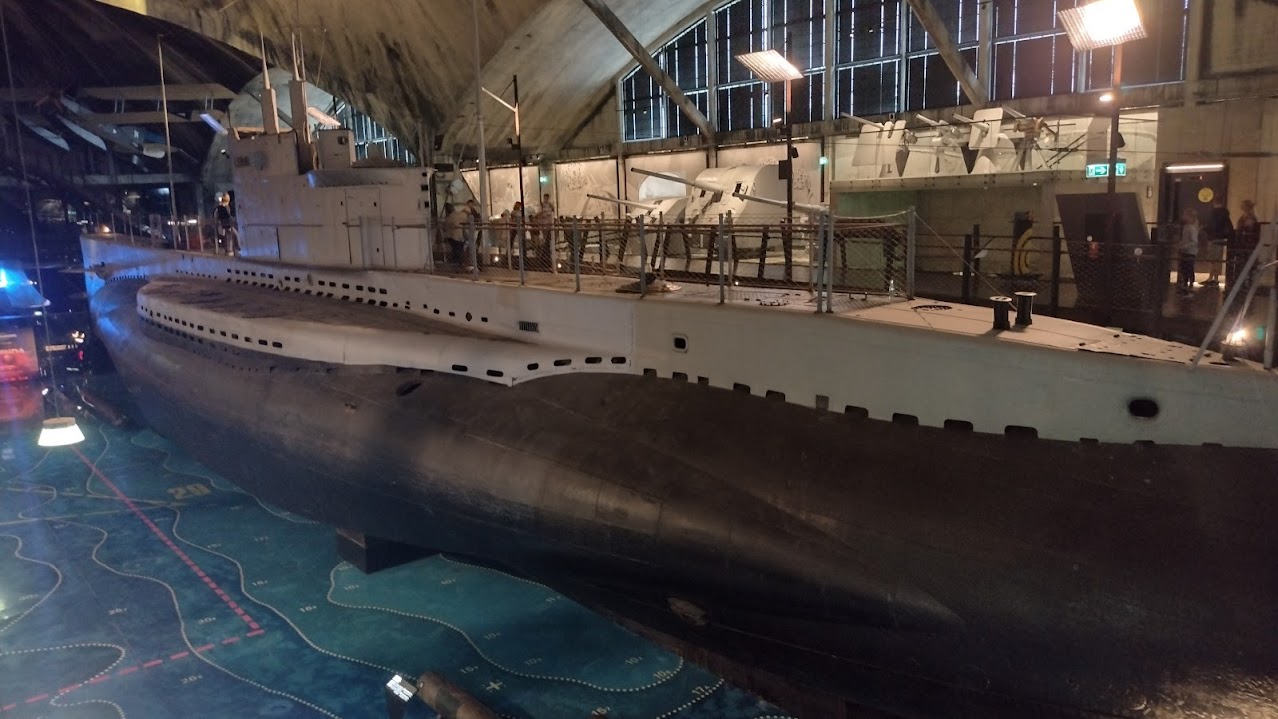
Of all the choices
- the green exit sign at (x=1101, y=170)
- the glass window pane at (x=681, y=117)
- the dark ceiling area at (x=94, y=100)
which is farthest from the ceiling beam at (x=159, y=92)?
the green exit sign at (x=1101, y=170)

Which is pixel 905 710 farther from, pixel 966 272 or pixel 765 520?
pixel 966 272

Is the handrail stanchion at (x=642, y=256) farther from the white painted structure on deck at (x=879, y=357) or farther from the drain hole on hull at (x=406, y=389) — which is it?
the drain hole on hull at (x=406, y=389)

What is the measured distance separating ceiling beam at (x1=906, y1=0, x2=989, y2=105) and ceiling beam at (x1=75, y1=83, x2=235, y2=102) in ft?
84.0

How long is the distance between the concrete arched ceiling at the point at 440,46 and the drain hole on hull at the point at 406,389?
17246 millimetres

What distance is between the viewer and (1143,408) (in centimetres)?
568

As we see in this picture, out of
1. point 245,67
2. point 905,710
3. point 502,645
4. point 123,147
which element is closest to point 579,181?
point 245,67

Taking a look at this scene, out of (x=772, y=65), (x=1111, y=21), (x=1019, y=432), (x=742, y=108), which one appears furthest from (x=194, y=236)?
(x=1019, y=432)

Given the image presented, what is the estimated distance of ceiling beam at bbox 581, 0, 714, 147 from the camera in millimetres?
25078

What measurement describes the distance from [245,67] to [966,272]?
30280 mm

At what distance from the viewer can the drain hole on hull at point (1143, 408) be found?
5.64 meters

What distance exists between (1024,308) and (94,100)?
122 ft

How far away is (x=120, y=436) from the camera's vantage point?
15.2 m

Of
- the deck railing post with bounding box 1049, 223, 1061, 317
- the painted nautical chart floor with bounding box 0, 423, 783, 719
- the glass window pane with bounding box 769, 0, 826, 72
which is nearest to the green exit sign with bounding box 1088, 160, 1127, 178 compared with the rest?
the deck railing post with bounding box 1049, 223, 1061, 317

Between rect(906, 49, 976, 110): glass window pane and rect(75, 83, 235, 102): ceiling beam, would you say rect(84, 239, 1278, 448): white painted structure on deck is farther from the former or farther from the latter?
rect(75, 83, 235, 102): ceiling beam
